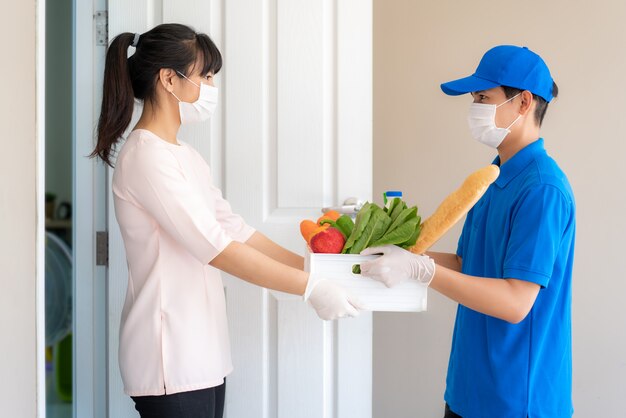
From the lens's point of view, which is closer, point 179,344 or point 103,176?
point 179,344

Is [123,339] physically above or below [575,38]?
below

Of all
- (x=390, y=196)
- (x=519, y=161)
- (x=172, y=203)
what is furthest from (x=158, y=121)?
(x=519, y=161)

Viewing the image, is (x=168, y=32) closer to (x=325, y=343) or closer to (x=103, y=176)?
(x=103, y=176)

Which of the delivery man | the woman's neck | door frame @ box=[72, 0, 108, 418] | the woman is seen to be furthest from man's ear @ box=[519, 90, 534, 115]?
door frame @ box=[72, 0, 108, 418]

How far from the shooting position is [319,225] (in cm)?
144

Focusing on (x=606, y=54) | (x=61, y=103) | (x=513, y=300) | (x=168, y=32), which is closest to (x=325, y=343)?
(x=513, y=300)

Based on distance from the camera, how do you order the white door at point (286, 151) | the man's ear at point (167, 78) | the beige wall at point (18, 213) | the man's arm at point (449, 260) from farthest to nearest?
the white door at point (286, 151), the man's arm at point (449, 260), the man's ear at point (167, 78), the beige wall at point (18, 213)

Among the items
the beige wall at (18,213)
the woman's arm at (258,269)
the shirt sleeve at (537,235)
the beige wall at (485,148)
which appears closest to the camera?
the beige wall at (18,213)

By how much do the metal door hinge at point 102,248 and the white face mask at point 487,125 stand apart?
1.03 metres

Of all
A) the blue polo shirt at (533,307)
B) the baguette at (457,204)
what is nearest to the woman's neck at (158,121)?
the baguette at (457,204)

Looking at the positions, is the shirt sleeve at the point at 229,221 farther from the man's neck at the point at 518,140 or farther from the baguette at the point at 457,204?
the man's neck at the point at 518,140

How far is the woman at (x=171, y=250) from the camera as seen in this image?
127 cm

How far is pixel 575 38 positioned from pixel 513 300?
128 cm

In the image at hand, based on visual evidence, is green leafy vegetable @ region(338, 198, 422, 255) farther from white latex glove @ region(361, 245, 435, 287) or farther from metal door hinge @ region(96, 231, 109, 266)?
metal door hinge @ region(96, 231, 109, 266)
